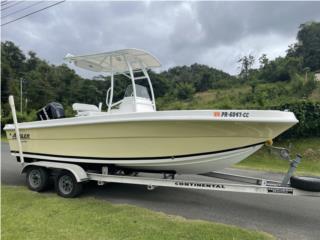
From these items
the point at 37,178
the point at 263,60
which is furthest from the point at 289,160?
the point at 263,60

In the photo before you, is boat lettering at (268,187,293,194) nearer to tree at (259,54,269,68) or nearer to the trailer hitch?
the trailer hitch

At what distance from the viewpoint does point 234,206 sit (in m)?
5.04

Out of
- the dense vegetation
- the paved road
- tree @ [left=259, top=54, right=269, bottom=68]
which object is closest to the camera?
the paved road

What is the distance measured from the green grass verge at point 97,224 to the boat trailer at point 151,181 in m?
0.50

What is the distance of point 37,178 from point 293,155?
8879 millimetres

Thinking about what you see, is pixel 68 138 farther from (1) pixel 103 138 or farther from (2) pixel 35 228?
(2) pixel 35 228

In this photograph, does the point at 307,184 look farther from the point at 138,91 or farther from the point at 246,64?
the point at 246,64

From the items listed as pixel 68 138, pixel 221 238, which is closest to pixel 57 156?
pixel 68 138

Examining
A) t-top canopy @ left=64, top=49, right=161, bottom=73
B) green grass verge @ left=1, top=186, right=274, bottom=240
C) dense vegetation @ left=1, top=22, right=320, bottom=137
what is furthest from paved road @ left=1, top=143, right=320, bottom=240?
dense vegetation @ left=1, top=22, right=320, bottom=137

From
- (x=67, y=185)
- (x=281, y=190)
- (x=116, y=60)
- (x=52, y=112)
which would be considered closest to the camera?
(x=281, y=190)

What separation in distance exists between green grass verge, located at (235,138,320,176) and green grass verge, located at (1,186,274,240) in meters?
5.78

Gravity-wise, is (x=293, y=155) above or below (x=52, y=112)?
below

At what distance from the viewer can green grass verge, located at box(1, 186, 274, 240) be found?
3.67 meters

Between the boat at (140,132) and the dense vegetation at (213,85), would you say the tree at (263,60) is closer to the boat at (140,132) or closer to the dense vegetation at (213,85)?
the dense vegetation at (213,85)
